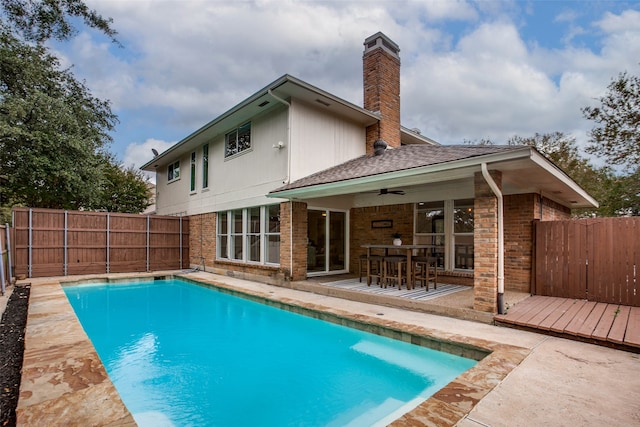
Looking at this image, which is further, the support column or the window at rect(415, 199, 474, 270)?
the window at rect(415, 199, 474, 270)

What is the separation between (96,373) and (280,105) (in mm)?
7332

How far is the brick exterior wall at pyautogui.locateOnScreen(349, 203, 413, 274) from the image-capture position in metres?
8.85

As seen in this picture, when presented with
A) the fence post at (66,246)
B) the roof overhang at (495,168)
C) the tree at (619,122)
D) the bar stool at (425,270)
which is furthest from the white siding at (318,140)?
the tree at (619,122)

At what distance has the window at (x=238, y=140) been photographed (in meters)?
10.4

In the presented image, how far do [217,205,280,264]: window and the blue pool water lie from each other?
3.09 metres

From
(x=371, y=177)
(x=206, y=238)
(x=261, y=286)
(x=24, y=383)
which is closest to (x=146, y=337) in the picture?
(x=24, y=383)

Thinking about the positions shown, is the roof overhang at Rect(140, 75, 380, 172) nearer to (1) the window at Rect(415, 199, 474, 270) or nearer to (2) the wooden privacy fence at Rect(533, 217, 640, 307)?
(1) the window at Rect(415, 199, 474, 270)

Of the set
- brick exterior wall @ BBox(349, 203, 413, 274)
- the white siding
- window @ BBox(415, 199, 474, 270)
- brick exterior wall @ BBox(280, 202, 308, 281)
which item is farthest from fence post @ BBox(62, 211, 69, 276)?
window @ BBox(415, 199, 474, 270)

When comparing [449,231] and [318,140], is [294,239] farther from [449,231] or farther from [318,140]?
[449,231]

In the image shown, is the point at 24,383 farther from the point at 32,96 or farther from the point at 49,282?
the point at 32,96

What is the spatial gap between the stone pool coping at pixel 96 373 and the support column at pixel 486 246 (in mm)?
1143

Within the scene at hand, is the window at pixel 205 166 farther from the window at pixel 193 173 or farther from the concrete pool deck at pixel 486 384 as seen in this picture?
the concrete pool deck at pixel 486 384

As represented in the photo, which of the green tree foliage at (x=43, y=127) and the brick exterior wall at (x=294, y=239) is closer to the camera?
the brick exterior wall at (x=294, y=239)

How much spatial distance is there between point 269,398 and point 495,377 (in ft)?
7.20
